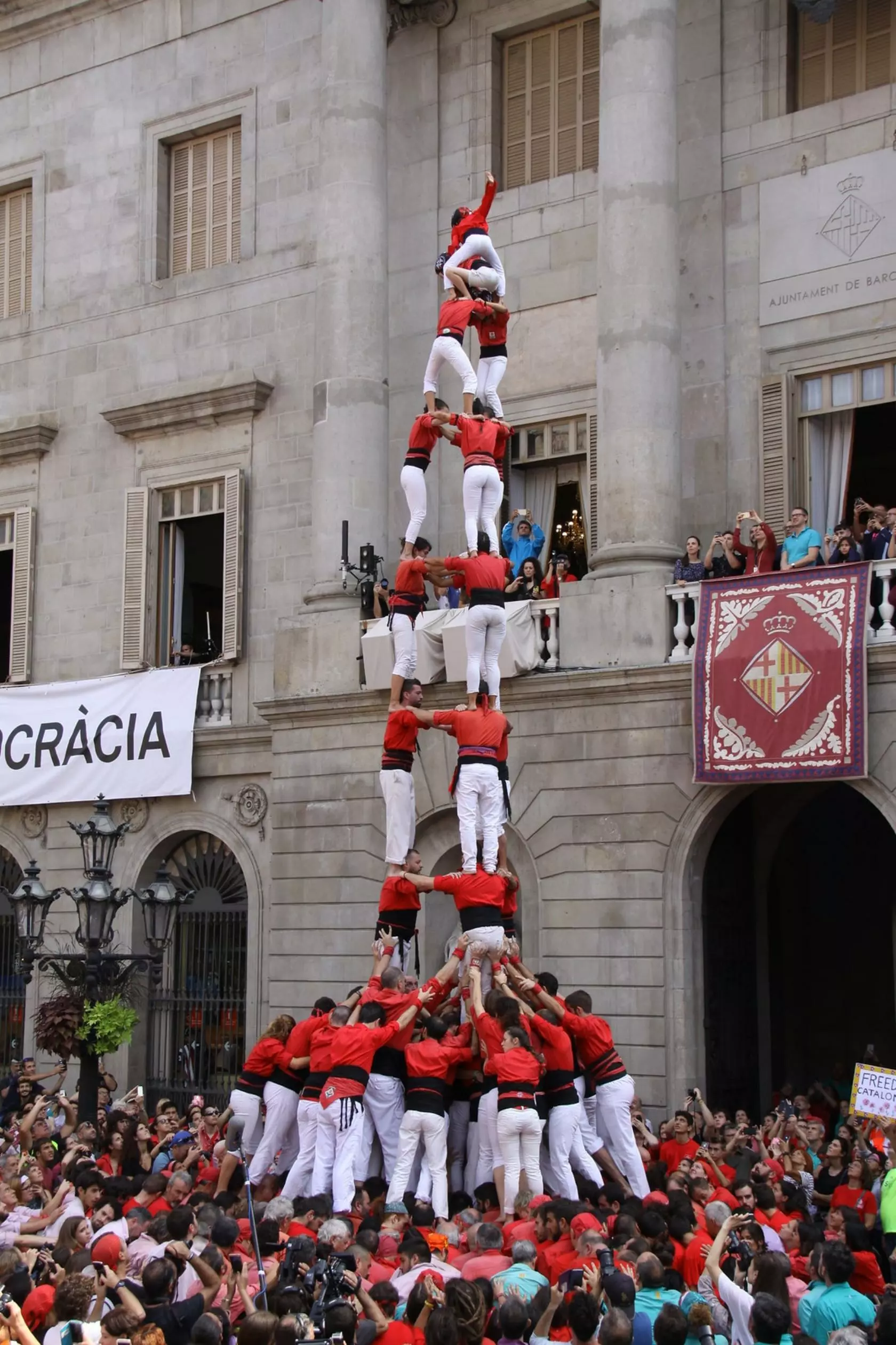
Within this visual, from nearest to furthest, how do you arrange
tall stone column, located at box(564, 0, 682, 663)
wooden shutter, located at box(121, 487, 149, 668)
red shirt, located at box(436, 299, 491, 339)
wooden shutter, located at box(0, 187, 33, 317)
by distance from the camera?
red shirt, located at box(436, 299, 491, 339)
tall stone column, located at box(564, 0, 682, 663)
wooden shutter, located at box(121, 487, 149, 668)
wooden shutter, located at box(0, 187, 33, 317)

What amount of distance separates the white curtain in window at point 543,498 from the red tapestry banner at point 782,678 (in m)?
4.95

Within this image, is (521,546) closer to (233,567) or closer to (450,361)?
(233,567)

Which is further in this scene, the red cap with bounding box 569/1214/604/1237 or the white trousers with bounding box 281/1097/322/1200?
the white trousers with bounding box 281/1097/322/1200

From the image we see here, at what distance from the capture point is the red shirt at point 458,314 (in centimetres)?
1814

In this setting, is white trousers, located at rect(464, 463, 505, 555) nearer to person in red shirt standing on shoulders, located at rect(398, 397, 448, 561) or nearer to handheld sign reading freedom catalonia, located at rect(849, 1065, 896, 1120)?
person in red shirt standing on shoulders, located at rect(398, 397, 448, 561)

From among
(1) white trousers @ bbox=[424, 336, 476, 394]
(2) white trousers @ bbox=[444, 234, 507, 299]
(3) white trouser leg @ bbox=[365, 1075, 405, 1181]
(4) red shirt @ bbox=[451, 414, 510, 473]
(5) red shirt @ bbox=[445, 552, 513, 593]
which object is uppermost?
(2) white trousers @ bbox=[444, 234, 507, 299]

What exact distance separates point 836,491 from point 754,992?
655 cm

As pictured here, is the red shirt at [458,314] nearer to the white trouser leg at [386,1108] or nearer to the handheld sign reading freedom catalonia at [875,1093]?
the white trouser leg at [386,1108]

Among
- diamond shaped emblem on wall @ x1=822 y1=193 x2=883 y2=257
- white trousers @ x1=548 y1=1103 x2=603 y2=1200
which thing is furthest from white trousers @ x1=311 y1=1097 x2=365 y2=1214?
diamond shaped emblem on wall @ x1=822 y1=193 x2=883 y2=257

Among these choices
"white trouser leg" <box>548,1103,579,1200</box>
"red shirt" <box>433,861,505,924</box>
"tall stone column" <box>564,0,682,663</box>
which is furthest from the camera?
"tall stone column" <box>564,0,682,663</box>

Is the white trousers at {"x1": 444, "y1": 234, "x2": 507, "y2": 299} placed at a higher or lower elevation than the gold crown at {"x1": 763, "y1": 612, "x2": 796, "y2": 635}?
higher

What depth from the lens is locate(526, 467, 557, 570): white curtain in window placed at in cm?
2602

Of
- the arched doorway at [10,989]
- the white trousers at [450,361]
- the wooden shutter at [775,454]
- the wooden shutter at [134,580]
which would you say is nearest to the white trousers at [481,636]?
the white trousers at [450,361]

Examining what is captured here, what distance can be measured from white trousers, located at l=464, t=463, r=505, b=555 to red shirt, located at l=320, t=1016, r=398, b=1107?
4.82m
